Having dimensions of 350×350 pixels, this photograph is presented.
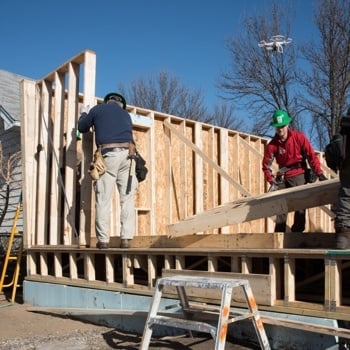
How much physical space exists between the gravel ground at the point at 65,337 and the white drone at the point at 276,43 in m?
17.0

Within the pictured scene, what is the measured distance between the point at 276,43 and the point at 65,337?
17.9 metres

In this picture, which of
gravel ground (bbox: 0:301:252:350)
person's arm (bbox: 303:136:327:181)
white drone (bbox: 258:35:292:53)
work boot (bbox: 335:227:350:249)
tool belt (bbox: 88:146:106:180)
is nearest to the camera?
work boot (bbox: 335:227:350:249)

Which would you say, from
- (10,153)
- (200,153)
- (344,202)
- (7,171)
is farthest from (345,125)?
(10,153)

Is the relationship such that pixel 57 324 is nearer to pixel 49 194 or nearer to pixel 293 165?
pixel 49 194

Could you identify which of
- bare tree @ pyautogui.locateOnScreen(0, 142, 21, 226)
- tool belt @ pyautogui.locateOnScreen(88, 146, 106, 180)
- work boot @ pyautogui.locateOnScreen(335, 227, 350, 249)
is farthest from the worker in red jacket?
bare tree @ pyautogui.locateOnScreen(0, 142, 21, 226)

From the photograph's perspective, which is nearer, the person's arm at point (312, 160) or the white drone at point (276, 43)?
the person's arm at point (312, 160)

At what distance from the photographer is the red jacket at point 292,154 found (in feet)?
20.4

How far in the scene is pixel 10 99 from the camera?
1236 cm

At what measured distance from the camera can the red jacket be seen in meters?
6.21

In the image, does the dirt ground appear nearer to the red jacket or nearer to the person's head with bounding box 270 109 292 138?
the red jacket

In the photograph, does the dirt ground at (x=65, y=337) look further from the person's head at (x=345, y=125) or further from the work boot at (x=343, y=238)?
the person's head at (x=345, y=125)

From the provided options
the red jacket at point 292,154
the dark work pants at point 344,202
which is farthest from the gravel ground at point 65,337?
the red jacket at point 292,154

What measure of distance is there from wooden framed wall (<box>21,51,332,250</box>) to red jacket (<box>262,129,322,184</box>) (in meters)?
1.24

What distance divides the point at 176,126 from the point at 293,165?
2.90m
